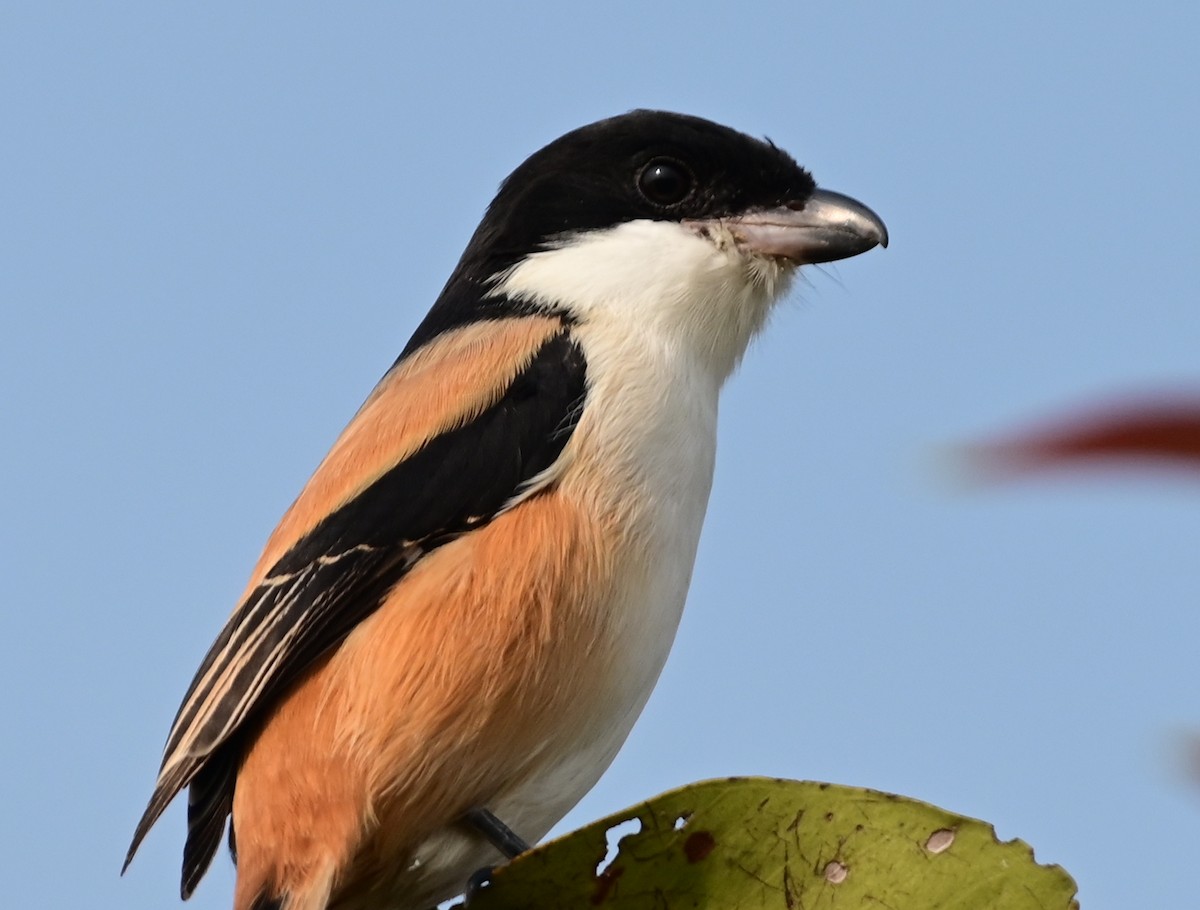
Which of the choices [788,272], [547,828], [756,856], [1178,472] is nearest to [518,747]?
[547,828]

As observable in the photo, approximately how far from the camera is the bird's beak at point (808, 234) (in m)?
3.96

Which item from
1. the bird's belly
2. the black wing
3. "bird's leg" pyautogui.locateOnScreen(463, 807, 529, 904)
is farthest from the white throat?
"bird's leg" pyautogui.locateOnScreen(463, 807, 529, 904)

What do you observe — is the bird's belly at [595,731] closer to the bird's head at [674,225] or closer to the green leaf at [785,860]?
the bird's head at [674,225]

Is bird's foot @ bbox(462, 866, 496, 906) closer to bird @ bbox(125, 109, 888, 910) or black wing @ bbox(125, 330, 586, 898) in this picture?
bird @ bbox(125, 109, 888, 910)

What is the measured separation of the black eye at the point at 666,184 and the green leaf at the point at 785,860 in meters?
2.28

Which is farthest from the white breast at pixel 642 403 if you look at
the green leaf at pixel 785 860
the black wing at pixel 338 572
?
the green leaf at pixel 785 860

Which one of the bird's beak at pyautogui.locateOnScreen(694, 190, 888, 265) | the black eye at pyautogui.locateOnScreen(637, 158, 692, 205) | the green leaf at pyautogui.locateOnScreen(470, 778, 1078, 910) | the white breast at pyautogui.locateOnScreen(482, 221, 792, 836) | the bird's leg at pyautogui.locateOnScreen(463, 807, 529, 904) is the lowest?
the bird's leg at pyautogui.locateOnScreen(463, 807, 529, 904)

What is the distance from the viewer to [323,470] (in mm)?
3639

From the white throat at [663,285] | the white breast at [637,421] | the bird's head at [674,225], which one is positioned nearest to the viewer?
the white breast at [637,421]

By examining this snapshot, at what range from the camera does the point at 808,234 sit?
3965 millimetres

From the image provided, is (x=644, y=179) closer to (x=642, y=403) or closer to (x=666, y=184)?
(x=666, y=184)

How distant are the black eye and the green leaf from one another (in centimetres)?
228

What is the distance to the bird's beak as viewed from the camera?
3.96 meters

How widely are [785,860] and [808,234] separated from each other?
2.33 m
